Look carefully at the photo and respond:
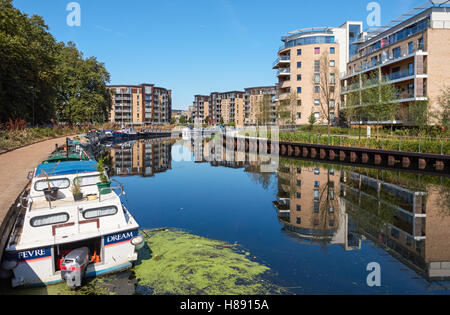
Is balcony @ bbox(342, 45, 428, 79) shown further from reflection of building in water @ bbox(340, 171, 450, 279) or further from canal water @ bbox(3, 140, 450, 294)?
reflection of building in water @ bbox(340, 171, 450, 279)

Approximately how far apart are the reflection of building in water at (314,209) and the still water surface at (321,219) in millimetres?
42

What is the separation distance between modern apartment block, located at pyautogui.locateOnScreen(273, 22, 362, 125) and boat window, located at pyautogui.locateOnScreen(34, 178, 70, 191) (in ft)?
174

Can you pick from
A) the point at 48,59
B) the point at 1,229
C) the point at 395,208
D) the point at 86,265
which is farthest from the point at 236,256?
the point at 48,59

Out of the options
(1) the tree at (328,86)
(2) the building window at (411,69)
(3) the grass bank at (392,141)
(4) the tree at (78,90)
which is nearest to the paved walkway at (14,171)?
(3) the grass bank at (392,141)

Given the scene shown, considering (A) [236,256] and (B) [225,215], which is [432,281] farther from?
(B) [225,215]

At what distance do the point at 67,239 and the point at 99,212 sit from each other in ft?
4.81

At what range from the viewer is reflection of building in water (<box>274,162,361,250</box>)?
44.7 feet

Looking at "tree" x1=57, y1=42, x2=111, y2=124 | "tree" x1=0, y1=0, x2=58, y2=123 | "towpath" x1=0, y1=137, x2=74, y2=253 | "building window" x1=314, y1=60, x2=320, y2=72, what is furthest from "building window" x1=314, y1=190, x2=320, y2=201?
"tree" x1=57, y1=42, x2=111, y2=124

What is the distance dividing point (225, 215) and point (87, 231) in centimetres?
776

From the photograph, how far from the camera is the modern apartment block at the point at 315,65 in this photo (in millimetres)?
62406

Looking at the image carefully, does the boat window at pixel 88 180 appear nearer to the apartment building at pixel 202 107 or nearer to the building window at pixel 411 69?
the building window at pixel 411 69
